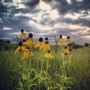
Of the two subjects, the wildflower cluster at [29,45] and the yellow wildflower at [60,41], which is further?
the yellow wildflower at [60,41]

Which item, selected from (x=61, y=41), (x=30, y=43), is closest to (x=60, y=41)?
(x=61, y=41)

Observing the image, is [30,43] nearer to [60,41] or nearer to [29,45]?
[29,45]

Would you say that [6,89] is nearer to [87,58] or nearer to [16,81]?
[16,81]

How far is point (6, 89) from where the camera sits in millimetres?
2744

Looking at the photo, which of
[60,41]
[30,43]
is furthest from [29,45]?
[60,41]

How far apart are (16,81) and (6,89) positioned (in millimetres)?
181

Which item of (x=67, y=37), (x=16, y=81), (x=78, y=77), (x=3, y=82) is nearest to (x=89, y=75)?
(x=78, y=77)

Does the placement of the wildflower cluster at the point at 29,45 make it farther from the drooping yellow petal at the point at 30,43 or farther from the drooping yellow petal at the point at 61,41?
the drooping yellow petal at the point at 61,41

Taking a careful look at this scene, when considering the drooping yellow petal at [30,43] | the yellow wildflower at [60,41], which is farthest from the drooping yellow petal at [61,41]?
the drooping yellow petal at [30,43]

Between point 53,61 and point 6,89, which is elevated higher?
point 53,61

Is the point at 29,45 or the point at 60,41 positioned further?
the point at 60,41

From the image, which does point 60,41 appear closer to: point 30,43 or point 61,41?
point 61,41

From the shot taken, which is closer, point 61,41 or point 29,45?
point 29,45

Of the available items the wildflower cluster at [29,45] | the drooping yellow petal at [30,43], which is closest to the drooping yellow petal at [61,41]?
the wildflower cluster at [29,45]
